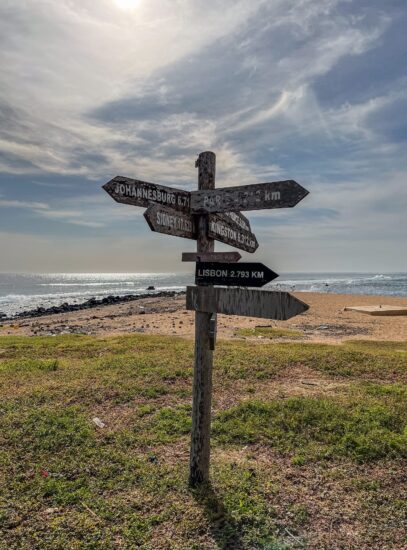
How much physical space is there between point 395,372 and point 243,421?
5503 millimetres

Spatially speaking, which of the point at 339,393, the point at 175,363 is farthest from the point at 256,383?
the point at 175,363

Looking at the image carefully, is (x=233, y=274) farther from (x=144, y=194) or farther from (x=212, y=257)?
(x=144, y=194)

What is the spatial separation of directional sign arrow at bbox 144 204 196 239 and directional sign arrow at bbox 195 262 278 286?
0.53 meters

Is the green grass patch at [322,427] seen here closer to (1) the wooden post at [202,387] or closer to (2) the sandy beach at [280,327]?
(1) the wooden post at [202,387]

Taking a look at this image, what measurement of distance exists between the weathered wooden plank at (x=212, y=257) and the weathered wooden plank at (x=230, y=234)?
1.25 feet

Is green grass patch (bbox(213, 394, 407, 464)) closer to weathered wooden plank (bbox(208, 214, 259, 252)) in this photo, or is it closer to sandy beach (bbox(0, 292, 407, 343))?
→ weathered wooden plank (bbox(208, 214, 259, 252))

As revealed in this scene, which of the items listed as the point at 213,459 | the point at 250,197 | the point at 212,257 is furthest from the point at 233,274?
the point at 213,459

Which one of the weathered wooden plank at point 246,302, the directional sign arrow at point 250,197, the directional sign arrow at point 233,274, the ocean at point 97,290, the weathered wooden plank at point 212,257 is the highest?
the directional sign arrow at point 250,197

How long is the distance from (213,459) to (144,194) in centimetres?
429

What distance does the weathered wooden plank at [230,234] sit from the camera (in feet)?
18.7

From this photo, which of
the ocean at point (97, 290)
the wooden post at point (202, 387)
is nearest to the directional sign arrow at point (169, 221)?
the wooden post at point (202, 387)

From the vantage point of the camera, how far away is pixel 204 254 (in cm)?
548

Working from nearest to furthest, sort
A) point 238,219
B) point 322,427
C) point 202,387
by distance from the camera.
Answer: point 202,387, point 238,219, point 322,427

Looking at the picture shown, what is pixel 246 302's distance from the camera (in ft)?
16.1
